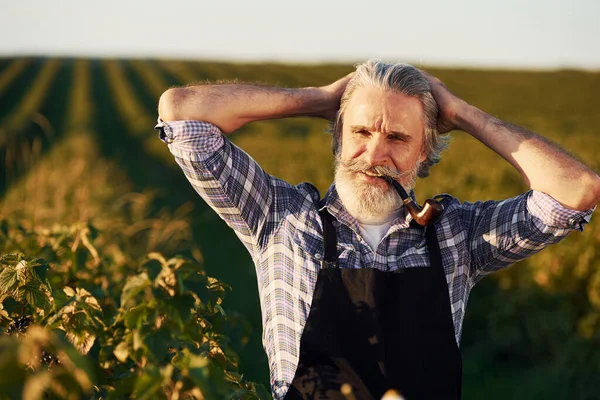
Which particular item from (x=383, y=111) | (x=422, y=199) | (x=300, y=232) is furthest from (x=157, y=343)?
(x=422, y=199)

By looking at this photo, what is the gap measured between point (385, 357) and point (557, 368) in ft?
12.7

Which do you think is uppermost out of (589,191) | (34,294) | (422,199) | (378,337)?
(589,191)

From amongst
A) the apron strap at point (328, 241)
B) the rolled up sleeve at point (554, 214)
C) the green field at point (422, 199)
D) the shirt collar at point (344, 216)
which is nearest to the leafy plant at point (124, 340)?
the apron strap at point (328, 241)

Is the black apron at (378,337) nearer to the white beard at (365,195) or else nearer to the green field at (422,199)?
the white beard at (365,195)

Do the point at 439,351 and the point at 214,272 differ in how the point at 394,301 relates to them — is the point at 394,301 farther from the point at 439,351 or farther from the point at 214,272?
the point at 214,272

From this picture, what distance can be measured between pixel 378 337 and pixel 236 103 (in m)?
1.00

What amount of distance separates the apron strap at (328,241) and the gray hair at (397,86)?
1.04ft

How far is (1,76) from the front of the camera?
48406mm

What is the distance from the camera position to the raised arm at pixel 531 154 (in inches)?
107

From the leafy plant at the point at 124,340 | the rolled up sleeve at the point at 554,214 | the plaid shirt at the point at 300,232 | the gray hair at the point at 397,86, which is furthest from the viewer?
the gray hair at the point at 397,86

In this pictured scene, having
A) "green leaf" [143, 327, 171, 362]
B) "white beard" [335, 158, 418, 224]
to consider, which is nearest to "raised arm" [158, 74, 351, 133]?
"white beard" [335, 158, 418, 224]

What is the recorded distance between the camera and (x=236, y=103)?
9.14ft

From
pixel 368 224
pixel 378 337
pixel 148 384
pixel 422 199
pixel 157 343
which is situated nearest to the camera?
pixel 148 384

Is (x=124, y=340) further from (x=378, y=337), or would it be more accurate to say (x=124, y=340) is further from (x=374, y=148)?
(x=374, y=148)
